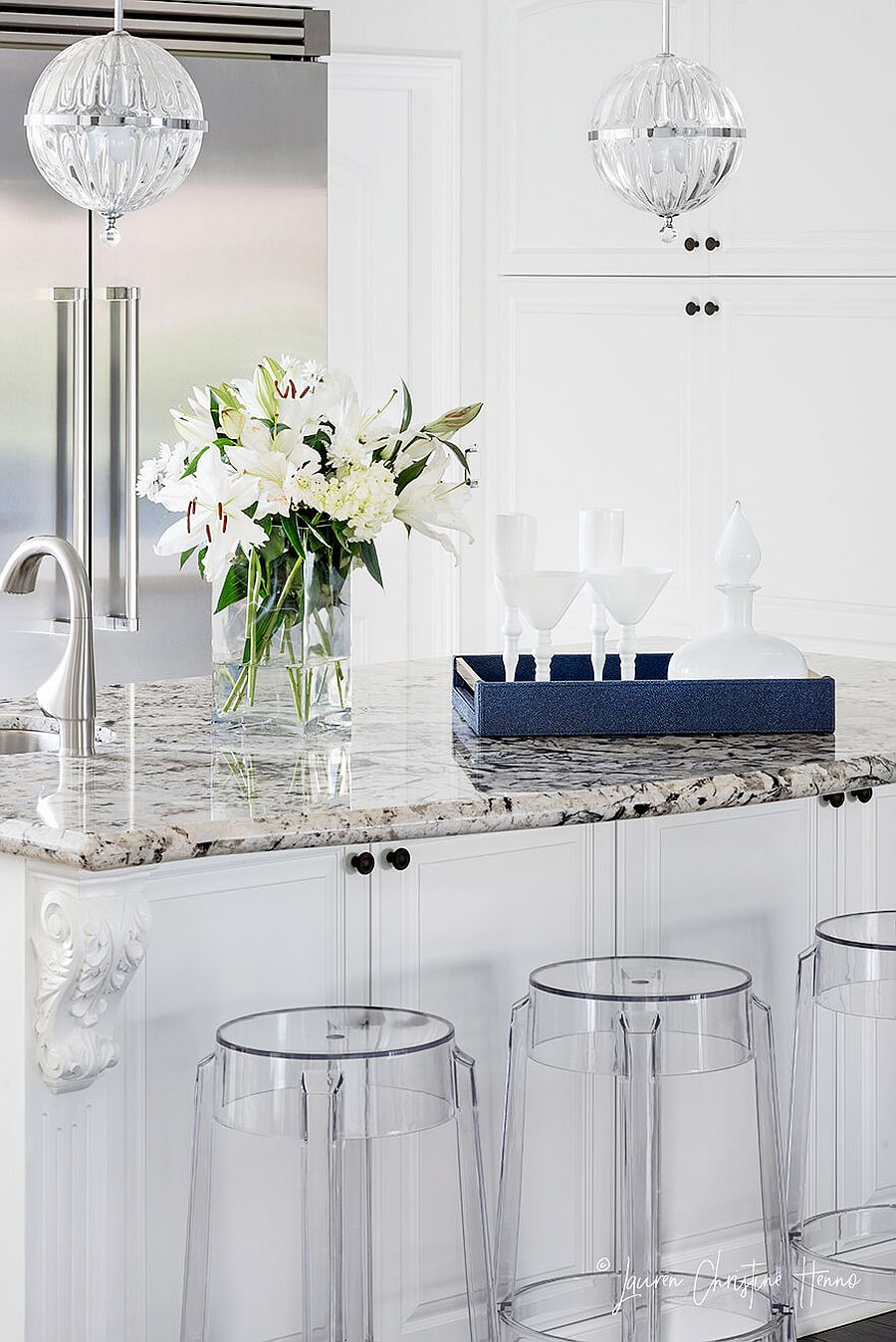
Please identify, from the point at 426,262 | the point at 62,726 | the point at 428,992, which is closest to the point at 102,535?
the point at 426,262

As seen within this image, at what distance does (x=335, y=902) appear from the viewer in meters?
2.12

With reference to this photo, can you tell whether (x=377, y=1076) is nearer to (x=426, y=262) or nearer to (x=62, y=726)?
(x=62, y=726)

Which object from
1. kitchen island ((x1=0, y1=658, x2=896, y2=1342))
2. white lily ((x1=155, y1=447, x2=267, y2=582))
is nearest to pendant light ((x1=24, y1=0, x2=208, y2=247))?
white lily ((x1=155, y1=447, x2=267, y2=582))

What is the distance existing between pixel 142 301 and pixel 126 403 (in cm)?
21

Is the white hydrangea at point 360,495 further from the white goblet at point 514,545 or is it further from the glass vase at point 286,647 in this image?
the white goblet at point 514,545

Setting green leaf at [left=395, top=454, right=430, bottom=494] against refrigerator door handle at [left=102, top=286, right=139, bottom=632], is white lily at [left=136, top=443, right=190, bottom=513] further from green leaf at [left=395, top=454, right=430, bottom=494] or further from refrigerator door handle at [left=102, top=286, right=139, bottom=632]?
refrigerator door handle at [left=102, top=286, right=139, bottom=632]

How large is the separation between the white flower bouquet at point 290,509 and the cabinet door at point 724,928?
489mm

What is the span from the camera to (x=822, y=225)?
396 centimetres

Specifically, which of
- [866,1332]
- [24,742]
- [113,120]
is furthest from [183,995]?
[866,1332]

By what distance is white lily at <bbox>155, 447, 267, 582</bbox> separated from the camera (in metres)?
2.14

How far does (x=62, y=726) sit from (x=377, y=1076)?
0.61 meters

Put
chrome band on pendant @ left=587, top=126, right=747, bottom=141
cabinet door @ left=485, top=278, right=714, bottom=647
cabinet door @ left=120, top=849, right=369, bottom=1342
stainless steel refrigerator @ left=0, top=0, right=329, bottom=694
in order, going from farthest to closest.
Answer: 1. cabinet door @ left=485, top=278, right=714, bottom=647
2. stainless steel refrigerator @ left=0, top=0, right=329, bottom=694
3. chrome band on pendant @ left=587, top=126, right=747, bottom=141
4. cabinet door @ left=120, top=849, right=369, bottom=1342

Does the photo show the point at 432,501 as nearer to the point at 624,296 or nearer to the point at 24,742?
the point at 24,742

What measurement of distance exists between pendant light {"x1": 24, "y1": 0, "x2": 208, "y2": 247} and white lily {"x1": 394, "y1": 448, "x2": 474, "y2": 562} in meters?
0.49
